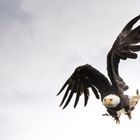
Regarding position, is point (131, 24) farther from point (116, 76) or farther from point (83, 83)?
point (83, 83)

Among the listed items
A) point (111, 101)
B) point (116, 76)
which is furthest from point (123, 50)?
point (111, 101)

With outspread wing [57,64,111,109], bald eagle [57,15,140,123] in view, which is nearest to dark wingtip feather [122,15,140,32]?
bald eagle [57,15,140,123]

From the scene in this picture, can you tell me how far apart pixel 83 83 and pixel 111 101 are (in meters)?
2.26

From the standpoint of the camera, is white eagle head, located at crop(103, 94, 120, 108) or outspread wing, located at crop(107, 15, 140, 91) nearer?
white eagle head, located at crop(103, 94, 120, 108)

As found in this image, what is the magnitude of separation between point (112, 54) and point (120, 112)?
69.7 inches

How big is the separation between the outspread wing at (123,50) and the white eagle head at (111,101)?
0.52 metres

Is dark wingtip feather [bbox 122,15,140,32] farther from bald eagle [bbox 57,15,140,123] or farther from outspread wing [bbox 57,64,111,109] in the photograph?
outspread wing [bbox 57,64,111,109]

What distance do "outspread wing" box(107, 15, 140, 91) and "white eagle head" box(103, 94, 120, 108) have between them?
52 centimetres

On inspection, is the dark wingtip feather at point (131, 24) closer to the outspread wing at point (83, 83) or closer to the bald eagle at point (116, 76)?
the bald eagle at point (116, 76)

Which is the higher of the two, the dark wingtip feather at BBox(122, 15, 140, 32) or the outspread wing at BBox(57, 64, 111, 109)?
the dark wingtip feather at BBox(122, 15, 140, 32)

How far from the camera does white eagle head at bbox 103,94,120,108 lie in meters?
14.5

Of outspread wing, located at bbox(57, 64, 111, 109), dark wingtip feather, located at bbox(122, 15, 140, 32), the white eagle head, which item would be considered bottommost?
the white eagle head

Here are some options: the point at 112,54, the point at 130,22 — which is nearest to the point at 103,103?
the point at 112,54

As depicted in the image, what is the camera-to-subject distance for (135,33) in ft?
49.2
